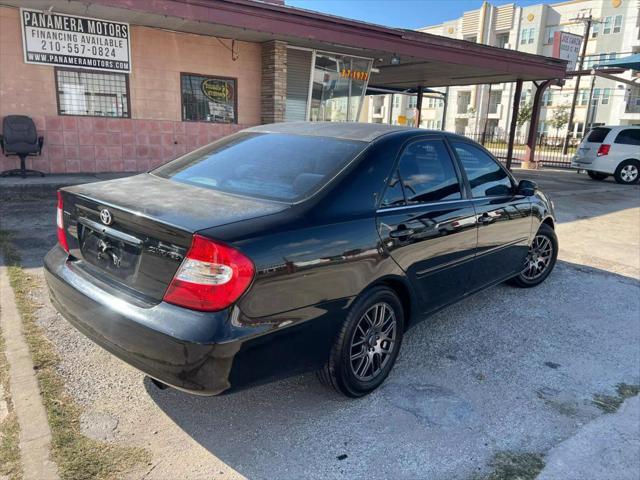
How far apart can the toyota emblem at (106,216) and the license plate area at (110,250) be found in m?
0.04

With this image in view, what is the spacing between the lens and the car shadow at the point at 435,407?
2504mm

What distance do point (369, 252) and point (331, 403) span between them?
0.94 metres

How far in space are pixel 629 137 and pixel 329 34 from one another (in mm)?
10604

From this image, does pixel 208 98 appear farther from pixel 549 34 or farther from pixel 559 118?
pixel 549 34

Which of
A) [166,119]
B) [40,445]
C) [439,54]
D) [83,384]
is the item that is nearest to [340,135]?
[83,384]

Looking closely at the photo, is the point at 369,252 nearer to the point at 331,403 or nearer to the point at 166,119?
the point at 331,403

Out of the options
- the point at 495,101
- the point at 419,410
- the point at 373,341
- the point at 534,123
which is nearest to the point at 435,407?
the point at 419,410

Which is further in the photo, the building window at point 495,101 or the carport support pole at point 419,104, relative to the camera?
the building window at point 495,101

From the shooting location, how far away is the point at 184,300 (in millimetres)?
2301

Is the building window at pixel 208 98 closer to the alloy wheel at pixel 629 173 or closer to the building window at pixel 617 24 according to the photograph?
the alloy wheel at pixel 629 173

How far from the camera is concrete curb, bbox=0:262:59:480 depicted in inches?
89.6

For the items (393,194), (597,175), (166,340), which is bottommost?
(597,175)

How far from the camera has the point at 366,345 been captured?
9.81 ft

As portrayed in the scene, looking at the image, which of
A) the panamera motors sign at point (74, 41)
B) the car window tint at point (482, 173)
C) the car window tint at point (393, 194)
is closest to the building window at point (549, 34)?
the panamera motors sign at point (74, 41)
